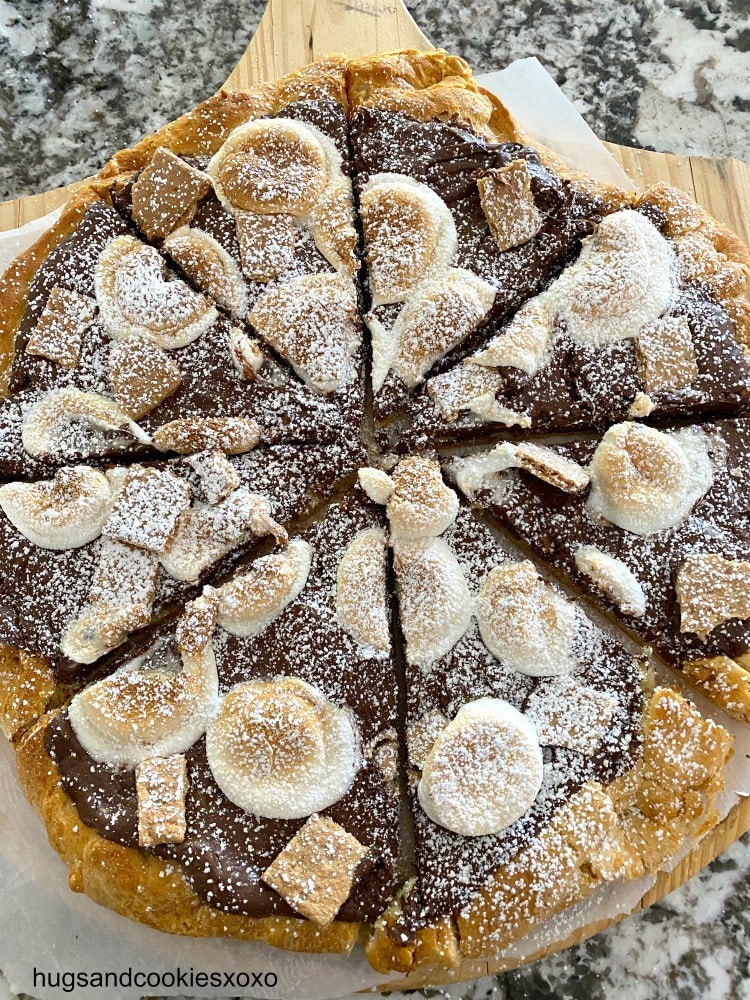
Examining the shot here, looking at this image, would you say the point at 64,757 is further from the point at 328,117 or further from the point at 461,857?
the point at 328,117

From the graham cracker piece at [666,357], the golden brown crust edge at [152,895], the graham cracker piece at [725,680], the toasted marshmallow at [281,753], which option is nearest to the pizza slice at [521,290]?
the graham cracker piece at [666,357]

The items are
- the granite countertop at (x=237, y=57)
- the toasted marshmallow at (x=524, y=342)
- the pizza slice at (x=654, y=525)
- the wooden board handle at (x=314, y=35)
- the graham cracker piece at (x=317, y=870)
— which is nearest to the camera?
the graham cracker piece at (x=317, y=870)

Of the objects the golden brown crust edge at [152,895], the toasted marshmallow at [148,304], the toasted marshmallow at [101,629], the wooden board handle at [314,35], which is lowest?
the golden brown crust edge at [152,895]

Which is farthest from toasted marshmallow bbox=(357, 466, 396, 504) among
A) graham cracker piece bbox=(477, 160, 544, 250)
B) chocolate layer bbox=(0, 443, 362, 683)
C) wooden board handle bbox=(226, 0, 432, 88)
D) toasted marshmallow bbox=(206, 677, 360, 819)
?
wooden board handle bbox=(226, 0, 432, 88)

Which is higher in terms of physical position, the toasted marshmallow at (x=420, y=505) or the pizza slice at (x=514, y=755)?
the toasted marshmallow at (x=420, y=505)

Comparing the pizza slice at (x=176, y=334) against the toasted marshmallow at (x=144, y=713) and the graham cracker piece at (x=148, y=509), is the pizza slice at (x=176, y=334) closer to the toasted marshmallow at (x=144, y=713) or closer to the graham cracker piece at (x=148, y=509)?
the graham cracker piece at (x=148, y=509)

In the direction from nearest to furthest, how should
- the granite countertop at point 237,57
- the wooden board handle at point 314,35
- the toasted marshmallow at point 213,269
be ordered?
the toasted marshmallow at point 213,269 → the wooden board handle at point 314,35 → the granite countertop at point 237,57

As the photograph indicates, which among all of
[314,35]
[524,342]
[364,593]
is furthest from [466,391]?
[314,35]
